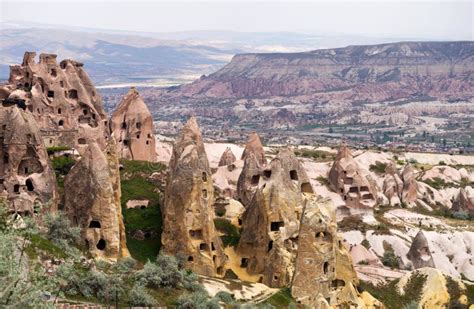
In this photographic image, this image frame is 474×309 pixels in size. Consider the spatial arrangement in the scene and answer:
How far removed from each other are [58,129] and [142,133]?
7.95 m

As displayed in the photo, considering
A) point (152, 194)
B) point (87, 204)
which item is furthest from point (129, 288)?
point (152, 194)

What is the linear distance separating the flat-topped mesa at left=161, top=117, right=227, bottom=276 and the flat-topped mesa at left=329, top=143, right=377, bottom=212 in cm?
2758

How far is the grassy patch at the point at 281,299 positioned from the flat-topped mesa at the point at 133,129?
Answer: 22813mm

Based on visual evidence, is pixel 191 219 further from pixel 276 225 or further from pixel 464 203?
pixel 464 203

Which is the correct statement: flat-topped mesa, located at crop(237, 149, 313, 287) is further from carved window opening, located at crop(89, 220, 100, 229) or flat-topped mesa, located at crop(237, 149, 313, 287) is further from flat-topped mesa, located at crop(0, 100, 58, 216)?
flat-topped mesa, located at crop(0, 100, 58, 216)

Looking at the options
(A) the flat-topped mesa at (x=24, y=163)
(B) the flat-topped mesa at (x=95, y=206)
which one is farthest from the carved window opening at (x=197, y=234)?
(A) the flat-topped mesa at (x=24, y=163)

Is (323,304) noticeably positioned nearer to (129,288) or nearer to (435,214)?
(129,288)

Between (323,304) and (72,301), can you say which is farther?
(323,304)

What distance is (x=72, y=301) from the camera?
1001 inches

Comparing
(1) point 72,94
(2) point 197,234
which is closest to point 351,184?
(1) point 72,94

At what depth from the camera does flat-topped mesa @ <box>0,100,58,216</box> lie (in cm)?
3569

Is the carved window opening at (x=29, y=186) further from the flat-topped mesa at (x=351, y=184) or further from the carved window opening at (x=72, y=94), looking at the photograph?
the flat-topped mesa at (x=351, y=184)

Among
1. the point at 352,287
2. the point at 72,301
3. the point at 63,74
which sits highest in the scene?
the point at 63,74

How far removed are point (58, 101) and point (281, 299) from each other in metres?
23.7
